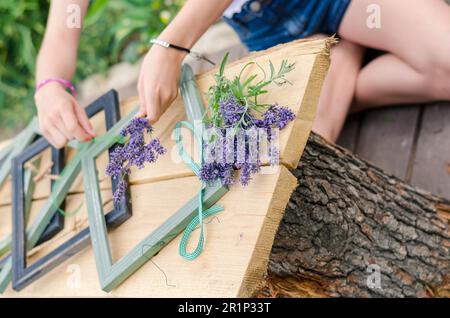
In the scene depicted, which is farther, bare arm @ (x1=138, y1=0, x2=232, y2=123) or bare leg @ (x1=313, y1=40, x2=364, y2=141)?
bare leg @ (x1=313, y1=40, x2=364, y2=141)

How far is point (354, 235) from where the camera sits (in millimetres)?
1188

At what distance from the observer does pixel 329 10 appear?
56.7 inches

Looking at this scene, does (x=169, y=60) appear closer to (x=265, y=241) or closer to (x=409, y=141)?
(x=265, y=241)

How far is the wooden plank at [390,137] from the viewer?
1593mm

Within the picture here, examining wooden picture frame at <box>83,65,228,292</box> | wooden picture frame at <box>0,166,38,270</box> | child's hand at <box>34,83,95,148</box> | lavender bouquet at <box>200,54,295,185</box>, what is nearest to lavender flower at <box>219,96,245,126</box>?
lavender bouquet at <box>200,54,295,185</box>

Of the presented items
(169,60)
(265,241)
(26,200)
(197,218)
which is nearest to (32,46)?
(26,200)

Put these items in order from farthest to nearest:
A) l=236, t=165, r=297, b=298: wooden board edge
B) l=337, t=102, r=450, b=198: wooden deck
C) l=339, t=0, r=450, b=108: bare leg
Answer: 1. l=337, t=102, r=450, b=198: wooden deck
2. l=339, t=0, r=450, b=108: bare leg
3. l=236, t=165, r=297, b=298: wooden board edge

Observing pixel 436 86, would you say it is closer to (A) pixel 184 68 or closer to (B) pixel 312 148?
(B) pixel 312 148

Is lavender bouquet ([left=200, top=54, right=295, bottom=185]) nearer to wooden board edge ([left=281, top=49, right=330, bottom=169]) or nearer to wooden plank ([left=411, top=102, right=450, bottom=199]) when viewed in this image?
wooden board edge ([left=281, top=49, right=330, bottom=169])

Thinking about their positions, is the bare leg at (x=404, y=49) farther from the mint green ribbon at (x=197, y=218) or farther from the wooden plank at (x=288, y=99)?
the mint green ribbon at (x=197, y=218)

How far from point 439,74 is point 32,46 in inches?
91.9

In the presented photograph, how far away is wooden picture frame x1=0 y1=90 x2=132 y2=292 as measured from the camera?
3.79 feet

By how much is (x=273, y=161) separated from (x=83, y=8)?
0.74 m

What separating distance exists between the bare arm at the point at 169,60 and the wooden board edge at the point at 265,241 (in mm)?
321
